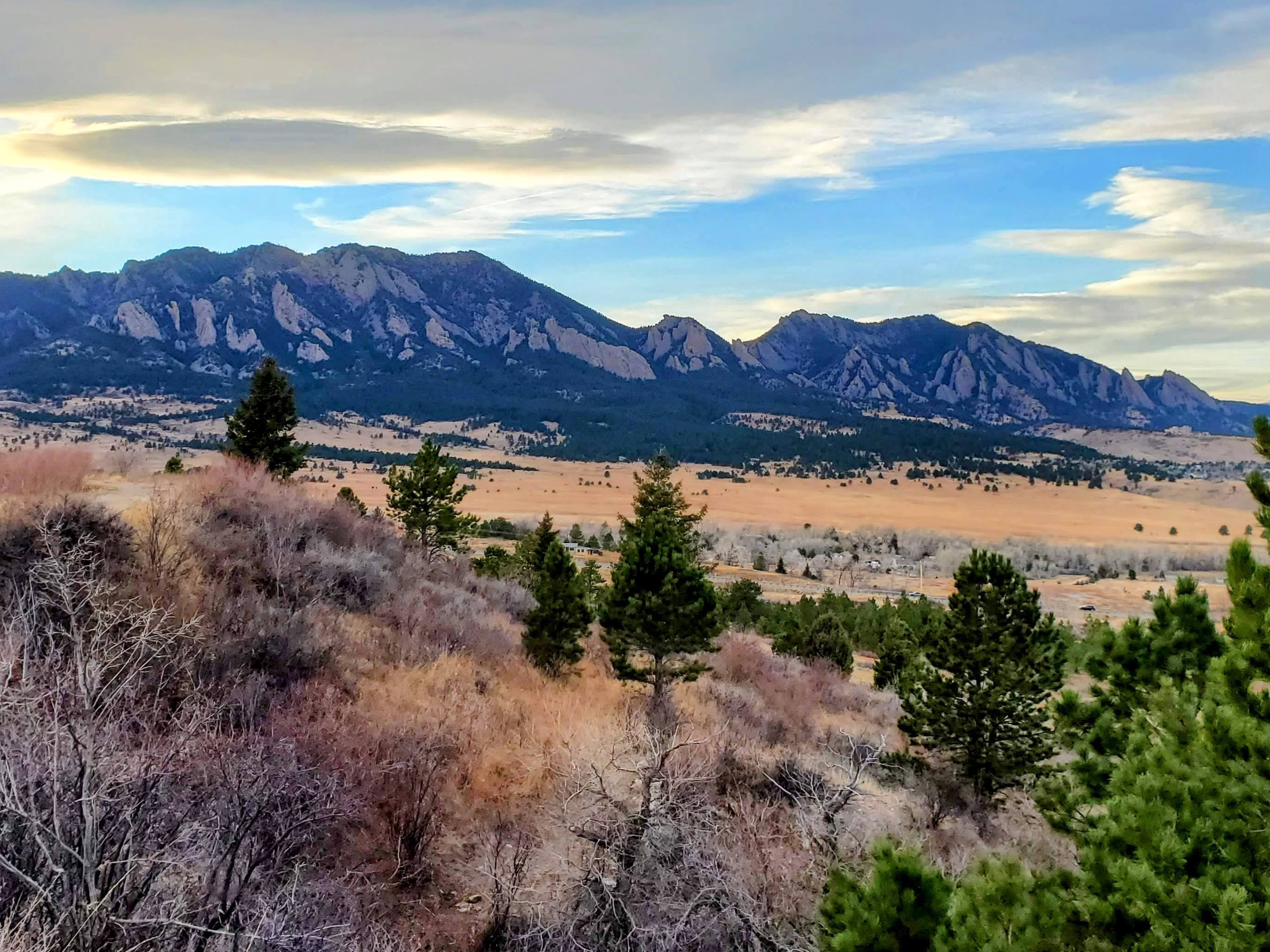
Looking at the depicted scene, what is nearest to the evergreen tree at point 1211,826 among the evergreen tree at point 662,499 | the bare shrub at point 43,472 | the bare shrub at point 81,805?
the bare shrub at point 81,805

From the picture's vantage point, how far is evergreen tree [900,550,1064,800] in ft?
59.5

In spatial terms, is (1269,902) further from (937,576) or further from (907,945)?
(937,576)

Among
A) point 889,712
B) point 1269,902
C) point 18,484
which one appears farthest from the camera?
point 889,712

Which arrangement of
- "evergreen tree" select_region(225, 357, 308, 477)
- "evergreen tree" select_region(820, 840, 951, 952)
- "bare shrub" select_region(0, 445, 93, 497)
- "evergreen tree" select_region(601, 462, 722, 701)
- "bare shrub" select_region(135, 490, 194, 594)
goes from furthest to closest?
"evergreen tree" select_region(225, 357, 308, 477) → "evergreen tree" select_region(601, 462, 722, 701) → "bare shrub" select_region(0, 445, 93, 497) → "bare shrub" select_region(135, 490, 194, 594) → "evergreen tree" select_region(820, 840, 951, 952)

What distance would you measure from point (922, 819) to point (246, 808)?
47.1 feet

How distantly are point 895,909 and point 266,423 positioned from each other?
2858 cm

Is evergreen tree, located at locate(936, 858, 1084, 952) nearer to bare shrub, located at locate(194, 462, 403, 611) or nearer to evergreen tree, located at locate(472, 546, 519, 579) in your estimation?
bare shrub, located at locate(194, 462, 403, 611)

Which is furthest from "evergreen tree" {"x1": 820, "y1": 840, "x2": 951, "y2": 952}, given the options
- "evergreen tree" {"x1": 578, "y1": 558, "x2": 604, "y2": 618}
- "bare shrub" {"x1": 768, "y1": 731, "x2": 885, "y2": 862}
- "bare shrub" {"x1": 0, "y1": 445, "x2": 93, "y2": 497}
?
"bare shrub" {"x1": 0, "y1": 445, "x2": 93, "y2": 497}

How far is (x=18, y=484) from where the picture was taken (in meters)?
17.1

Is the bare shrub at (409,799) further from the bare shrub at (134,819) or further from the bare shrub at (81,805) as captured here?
the bare shrub at (81,805)

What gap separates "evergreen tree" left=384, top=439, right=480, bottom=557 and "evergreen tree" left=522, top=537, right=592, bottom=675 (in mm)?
13718

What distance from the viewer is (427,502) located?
34.3 meters

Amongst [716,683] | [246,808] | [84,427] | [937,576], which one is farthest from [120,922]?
[84,427]

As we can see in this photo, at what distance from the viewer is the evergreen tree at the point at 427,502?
34219 millimetres
